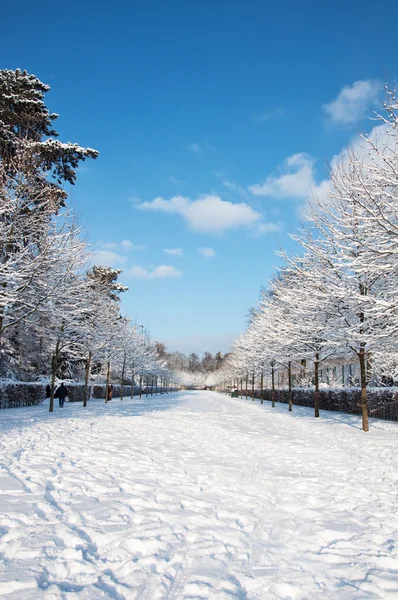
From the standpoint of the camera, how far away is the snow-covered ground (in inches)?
110

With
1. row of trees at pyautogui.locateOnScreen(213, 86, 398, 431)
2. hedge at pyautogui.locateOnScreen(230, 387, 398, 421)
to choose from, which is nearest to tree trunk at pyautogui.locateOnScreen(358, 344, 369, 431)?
row of trees at pyautogui.locateOnScreen(213, 86, 398, 431)

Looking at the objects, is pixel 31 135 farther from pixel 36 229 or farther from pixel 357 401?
pixel 357 401

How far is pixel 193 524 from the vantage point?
3.98 meters

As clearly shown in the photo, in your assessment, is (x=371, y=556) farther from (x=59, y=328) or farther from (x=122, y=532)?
(x=59, y=328)

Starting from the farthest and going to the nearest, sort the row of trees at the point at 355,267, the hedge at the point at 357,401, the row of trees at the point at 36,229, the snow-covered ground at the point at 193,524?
the hedge at the point at 357,401
the row of trees at the point at 36,229
the row of trees at the point at 355,267
the snow-covered ground at the point at 193,524

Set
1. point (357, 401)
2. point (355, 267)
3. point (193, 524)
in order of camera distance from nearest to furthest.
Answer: point (193, 524)
point (355, 267)
point (357, 401)

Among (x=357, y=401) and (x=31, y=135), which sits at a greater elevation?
(x=31, y=135)

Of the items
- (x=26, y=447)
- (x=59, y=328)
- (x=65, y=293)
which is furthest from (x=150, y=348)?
(x=26, y=447)

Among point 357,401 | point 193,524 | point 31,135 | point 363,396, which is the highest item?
point 31,135

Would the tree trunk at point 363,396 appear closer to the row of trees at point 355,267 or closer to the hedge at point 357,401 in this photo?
the row of trees at point 355,267

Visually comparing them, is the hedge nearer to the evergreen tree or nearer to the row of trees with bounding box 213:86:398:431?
the row of trees with bounding box 213:86:398:431

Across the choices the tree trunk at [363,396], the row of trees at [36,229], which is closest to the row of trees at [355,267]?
the tree trunk at [363,396]

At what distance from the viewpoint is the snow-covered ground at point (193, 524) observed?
9.14 feet

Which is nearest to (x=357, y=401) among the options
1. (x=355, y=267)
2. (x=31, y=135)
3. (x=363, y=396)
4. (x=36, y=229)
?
(x=363, y=396)
